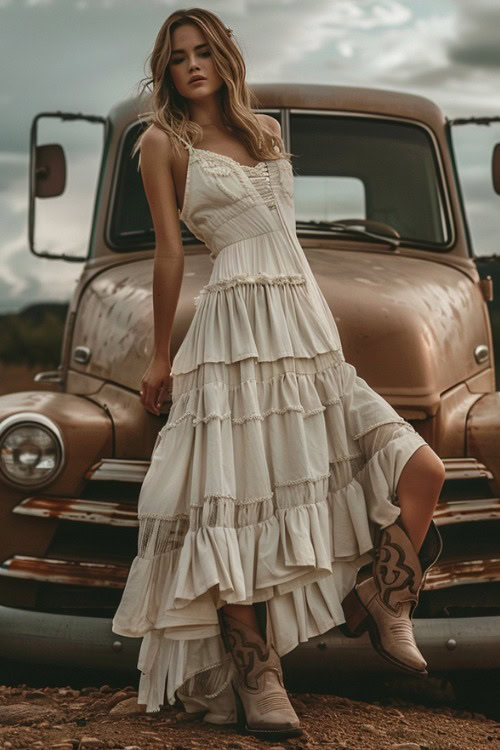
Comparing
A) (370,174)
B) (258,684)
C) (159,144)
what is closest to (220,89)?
(159,144)

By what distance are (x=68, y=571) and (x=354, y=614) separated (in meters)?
1.10

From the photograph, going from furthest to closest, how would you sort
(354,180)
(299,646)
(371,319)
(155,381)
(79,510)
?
(354,180) → (371,319) → (79,510) → (299,646) → (155,381)

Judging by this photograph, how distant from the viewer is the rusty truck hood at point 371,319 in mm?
3969

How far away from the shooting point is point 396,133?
531 centimetres

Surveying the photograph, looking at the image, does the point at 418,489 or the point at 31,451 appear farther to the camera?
the point at 31,451

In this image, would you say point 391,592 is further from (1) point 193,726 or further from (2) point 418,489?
(1) point 193,726

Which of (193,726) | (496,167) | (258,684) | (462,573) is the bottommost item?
(193,726)

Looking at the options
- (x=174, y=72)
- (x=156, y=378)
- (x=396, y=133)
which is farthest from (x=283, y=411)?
(x=396, y=133)

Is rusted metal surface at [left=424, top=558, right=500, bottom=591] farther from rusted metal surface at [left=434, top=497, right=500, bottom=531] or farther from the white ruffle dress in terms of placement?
the white ruffle dress

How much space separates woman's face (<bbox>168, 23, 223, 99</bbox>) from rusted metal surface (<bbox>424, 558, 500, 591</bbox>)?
174 centimetres

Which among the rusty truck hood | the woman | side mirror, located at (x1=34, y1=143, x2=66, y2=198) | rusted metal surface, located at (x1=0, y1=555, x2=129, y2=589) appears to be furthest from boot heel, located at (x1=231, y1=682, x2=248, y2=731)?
side mirror, located at (x1=34, y1=143, x2=66, y2=198)

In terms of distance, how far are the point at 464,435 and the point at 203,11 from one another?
172 centimetres

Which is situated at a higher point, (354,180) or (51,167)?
(51,167)

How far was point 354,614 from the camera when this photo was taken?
3.22 m
